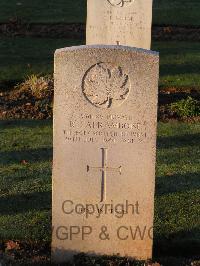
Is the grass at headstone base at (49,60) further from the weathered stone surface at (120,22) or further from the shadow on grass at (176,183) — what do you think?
the shadow on grass at (176,183)

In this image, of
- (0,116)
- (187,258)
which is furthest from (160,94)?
(187,258)

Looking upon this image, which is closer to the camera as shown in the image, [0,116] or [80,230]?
[80,230]

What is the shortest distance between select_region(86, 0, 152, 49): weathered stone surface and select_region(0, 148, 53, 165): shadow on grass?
12.0ft

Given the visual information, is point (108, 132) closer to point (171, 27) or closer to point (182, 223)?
point (182, 223)

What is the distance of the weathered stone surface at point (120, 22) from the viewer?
39.7 feet

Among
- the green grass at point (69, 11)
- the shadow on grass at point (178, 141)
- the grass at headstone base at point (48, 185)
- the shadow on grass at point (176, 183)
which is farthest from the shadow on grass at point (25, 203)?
the green grass at point (69, 11)

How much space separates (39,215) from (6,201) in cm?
52

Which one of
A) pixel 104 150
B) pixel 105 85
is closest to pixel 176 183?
pixel 104 150

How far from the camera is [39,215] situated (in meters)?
6.99

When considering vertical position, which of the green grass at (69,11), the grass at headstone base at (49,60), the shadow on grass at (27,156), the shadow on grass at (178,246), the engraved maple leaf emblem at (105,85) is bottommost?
the shadow on grass at (178,246)

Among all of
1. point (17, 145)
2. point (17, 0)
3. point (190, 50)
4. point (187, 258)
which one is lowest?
point (187, 258)

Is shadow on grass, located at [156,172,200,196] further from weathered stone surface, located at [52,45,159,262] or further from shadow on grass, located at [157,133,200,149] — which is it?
weathered stone surface, located at [52,45,159,262]

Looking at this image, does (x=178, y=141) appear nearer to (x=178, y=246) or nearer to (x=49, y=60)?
(x=178, y=246)

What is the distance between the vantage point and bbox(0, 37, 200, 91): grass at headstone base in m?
14.2
